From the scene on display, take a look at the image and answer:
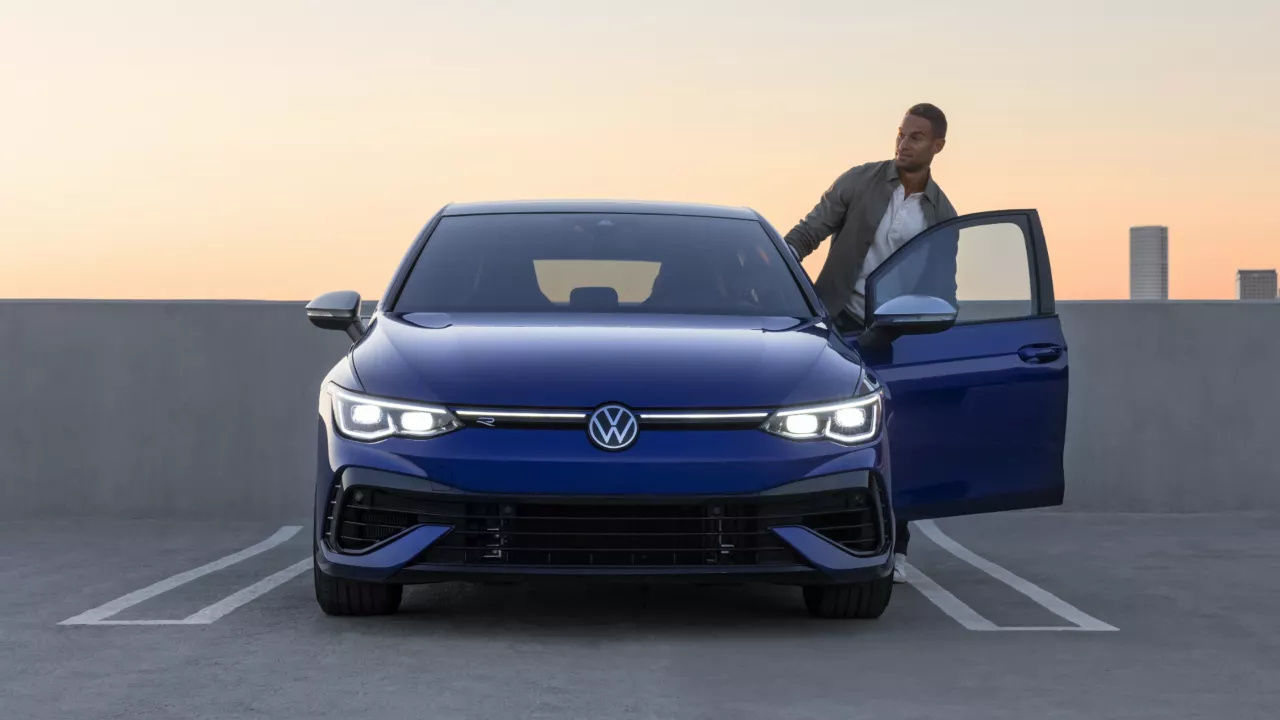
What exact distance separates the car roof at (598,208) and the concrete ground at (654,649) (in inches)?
63.4

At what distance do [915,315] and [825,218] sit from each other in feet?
6.38

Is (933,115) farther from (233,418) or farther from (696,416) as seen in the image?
(233,418)

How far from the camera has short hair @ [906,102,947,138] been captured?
8469 millimetres

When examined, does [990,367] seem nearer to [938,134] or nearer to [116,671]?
[938,134]

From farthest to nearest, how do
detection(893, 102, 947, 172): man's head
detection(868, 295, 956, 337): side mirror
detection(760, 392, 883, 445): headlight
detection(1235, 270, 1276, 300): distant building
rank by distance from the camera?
detection(1235, 270, 1276, 300): distant building
detection(893, 102, 947, 172): man's head
detection(868, 295, 956, 337): side mirror
detection(760, 392, 883, 445): headlight

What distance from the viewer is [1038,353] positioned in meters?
7.28

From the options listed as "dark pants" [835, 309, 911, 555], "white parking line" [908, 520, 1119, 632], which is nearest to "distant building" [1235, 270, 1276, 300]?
"white parking line" [908, 520, 1119, 632]

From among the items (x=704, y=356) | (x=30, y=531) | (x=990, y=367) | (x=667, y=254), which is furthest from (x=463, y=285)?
(x=30, y=531)

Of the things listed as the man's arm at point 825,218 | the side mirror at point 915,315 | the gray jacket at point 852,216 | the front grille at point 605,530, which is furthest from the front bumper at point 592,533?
the man's arm at point 825,218

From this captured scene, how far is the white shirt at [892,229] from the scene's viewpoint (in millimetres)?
8555

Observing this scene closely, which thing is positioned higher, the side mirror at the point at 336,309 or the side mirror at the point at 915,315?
the side mirror at the point at 336,309

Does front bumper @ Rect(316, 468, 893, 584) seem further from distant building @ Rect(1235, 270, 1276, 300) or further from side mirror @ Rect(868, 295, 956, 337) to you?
distant building @ Rect(1235, 270, 1276, 300)

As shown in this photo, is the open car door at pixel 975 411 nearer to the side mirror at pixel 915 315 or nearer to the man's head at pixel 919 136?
the side mirror at pixel 915 315

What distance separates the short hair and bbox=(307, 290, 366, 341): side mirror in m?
2.90
